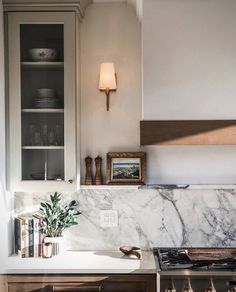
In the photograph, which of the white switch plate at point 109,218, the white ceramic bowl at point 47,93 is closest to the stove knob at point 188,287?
the white switch plate at point 109,218

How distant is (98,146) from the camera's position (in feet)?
9.41

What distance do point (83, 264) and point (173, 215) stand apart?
2.36ft

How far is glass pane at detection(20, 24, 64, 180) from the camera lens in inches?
103

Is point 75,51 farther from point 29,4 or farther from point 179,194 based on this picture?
point 179,194

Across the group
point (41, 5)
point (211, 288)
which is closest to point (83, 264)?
point (211, 288)

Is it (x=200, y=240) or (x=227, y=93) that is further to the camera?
(x=200, y=240)

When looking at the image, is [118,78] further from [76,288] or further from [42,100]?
[76,288]

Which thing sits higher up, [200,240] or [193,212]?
[193,212]

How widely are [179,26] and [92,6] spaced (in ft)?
2.26

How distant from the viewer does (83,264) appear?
247 centimetres

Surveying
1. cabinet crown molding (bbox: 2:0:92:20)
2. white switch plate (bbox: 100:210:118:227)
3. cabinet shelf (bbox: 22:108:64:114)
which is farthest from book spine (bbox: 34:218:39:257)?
cabinet crown molding (bbox: 2:0:92:20)

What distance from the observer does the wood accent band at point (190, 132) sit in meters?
2.51

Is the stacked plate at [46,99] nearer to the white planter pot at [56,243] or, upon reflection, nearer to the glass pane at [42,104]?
the glass pane at [42,104]

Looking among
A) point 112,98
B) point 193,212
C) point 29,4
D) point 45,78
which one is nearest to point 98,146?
point 112,98
